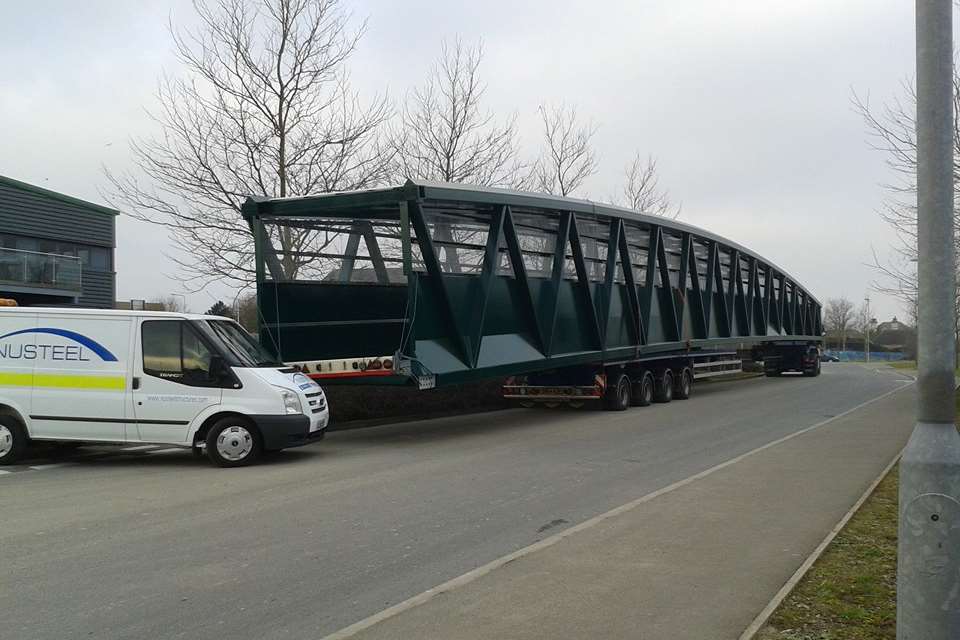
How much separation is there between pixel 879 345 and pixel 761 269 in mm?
92577

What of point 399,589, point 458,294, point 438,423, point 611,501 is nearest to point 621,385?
point 438,423

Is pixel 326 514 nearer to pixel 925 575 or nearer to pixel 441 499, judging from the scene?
pixel 441 499

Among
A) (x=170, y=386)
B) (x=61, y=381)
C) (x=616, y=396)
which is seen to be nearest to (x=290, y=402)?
(x=170, y=386)

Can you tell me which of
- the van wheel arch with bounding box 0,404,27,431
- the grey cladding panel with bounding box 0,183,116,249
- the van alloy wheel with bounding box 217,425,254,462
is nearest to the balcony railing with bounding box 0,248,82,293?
the grey cladding panel with bounding box 0,183,116,249

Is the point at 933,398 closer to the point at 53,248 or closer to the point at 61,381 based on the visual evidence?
the point at 61,381

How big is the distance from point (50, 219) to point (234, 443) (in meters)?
28.9

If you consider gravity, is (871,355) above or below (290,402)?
below

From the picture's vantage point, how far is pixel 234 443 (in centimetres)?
1062

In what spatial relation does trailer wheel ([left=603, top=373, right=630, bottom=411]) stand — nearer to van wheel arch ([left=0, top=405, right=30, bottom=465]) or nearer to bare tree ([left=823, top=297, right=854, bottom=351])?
van wheel arch ([left=0, top=405, right=30, bottom=465])

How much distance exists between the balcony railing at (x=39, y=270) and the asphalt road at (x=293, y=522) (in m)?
21.3

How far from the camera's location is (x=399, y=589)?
5602 millimetres

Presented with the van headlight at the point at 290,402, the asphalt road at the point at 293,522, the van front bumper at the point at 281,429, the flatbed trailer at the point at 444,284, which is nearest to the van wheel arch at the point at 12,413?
the asphalt road at the point at 293,522

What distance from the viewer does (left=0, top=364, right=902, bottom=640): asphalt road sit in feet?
17.0

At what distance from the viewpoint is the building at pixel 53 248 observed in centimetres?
3034
